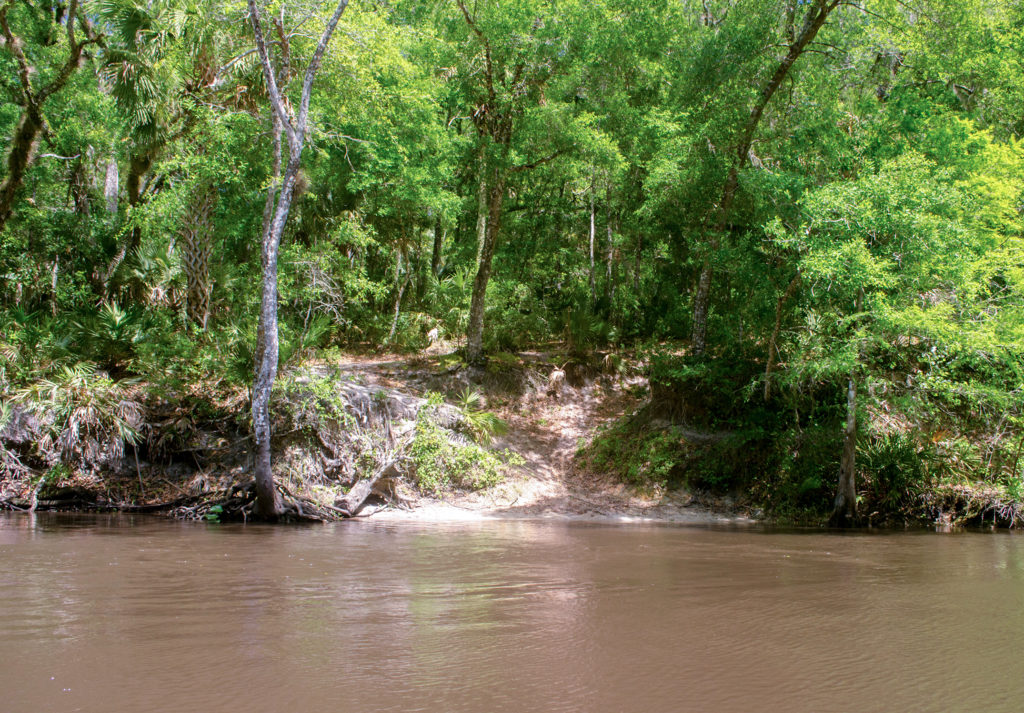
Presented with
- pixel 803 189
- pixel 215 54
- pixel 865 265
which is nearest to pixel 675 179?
pixel 803 189

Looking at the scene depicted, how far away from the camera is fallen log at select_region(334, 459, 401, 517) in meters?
11.4

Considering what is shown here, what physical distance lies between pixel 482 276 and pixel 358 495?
21.2 ft

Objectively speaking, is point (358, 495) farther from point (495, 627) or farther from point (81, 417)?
point (495, 627)

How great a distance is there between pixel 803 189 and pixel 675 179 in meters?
2.79

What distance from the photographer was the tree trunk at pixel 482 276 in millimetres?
16094

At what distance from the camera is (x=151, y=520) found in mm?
10531

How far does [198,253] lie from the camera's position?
13.3 metres

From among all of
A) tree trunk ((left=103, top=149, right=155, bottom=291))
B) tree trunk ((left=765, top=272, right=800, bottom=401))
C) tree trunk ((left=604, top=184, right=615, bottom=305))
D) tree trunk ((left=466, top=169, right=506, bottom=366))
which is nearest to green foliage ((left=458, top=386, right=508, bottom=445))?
tree trunk ((left=466, top=169, right=506, bottom=366))

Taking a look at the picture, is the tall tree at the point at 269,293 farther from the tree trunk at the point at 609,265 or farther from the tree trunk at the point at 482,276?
the tree trunk at the point at 609,265

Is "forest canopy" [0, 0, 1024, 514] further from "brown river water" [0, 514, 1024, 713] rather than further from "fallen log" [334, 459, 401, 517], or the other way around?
"brown river water" [0, 514, 1024, 713]

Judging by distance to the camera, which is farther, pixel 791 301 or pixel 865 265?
pixel 791 301

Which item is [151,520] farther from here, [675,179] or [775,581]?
[675,179]

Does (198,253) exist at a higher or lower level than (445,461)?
higher

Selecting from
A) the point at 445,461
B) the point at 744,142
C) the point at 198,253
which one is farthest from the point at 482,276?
the point at 744,142
